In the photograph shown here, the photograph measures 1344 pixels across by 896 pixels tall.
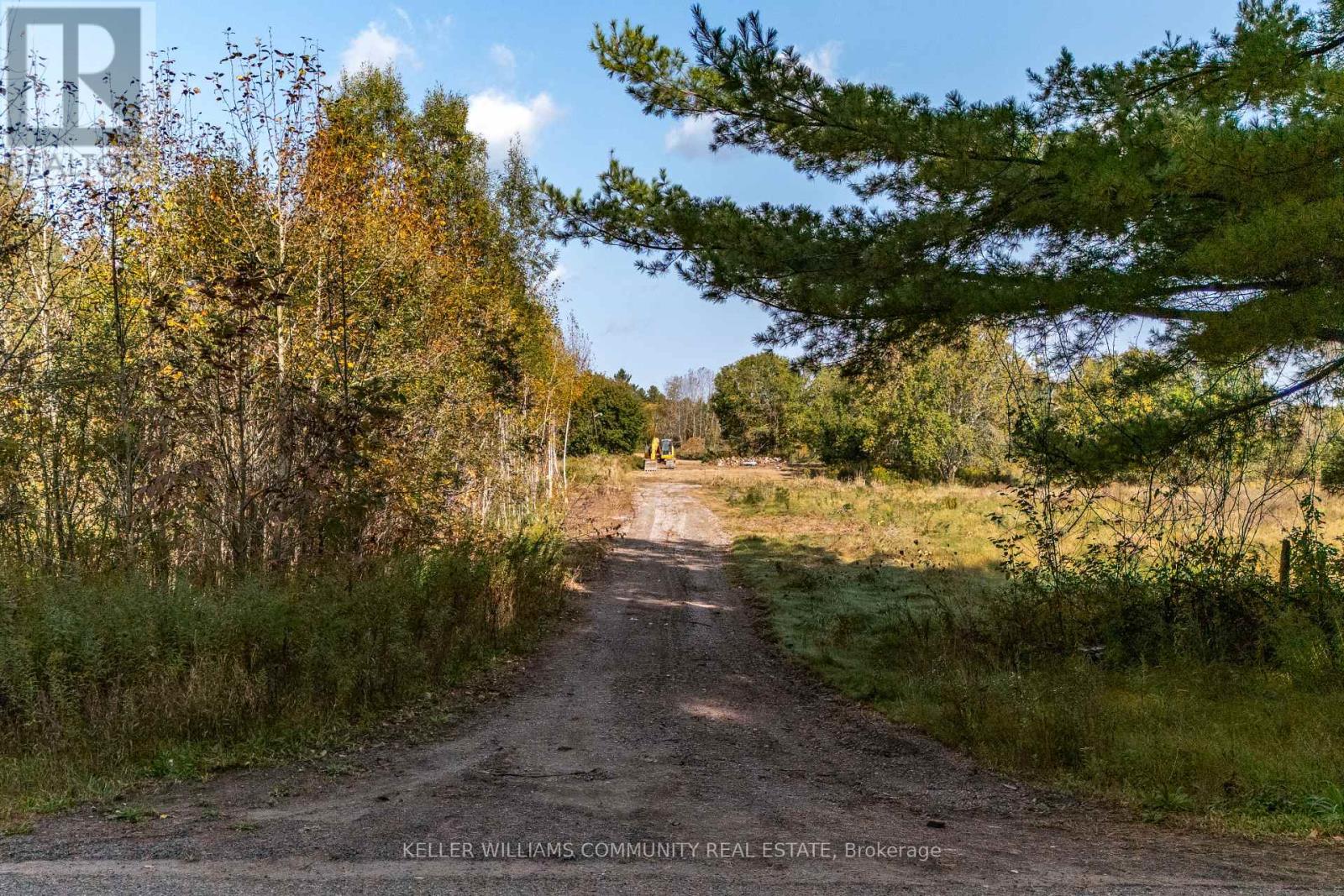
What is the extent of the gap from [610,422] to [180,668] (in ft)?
173

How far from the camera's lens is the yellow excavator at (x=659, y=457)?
176ft

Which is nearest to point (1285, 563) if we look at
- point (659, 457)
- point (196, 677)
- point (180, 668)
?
point (196, 677)

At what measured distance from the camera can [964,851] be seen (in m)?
4.17

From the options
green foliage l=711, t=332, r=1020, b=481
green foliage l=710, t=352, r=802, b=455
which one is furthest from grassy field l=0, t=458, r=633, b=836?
green foliage l=710, t=352, r=802, b=455

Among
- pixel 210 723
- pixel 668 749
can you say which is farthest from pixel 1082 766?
pixel 210 723

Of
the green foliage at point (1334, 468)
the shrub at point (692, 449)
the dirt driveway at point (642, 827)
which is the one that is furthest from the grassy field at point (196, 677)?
the shrub at point (692, 449)

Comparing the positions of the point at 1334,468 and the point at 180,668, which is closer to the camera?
the point at 180,668

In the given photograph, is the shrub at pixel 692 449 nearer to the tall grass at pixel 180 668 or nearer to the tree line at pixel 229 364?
the tree line at pixel 229 364

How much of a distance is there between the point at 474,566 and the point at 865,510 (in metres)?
16.5

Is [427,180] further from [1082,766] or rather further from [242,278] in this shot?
[1082,766]

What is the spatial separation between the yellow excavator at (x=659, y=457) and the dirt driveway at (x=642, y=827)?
4455 cm

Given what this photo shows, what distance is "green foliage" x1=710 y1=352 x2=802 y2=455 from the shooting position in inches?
2530

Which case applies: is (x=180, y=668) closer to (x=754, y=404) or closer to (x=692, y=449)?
(x=754, y=404)

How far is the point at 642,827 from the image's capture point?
4.42 metres
